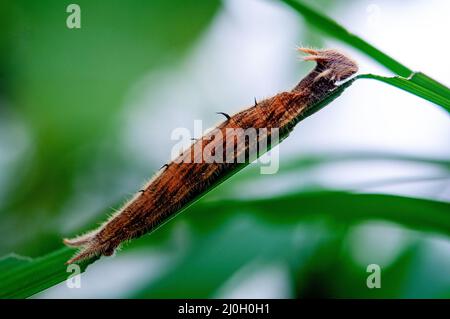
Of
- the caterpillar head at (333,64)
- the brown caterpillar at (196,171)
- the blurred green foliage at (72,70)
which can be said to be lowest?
the brown caterpillar at (196,171)

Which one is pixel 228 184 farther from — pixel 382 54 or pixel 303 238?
pixel 382 54

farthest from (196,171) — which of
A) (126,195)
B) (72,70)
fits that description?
(72,70)

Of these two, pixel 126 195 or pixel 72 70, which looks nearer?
pixel 126 195

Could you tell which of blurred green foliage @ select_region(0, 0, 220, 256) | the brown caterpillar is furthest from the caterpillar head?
blurred green foliage @ select_region(0, 0, 220, 256)

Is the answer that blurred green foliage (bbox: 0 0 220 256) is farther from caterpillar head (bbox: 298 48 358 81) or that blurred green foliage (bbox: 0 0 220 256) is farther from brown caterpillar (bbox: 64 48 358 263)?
caterpillar head (bbox: 298 48 358 81)

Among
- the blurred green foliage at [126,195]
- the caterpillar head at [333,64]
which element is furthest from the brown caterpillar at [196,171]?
the blurred green foliage at [126,195]

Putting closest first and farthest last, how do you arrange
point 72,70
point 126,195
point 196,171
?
point 196,171 → point 126,195 → point 72,70

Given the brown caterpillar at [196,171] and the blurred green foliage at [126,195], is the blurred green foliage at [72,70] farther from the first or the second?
the brown caterpillar at [196,171]

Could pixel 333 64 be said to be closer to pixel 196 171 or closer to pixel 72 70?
pixel 196 171
